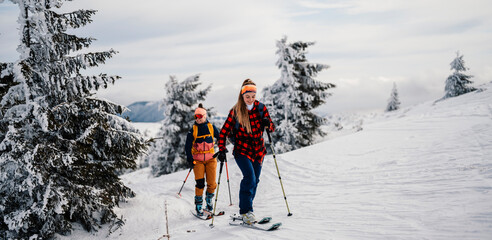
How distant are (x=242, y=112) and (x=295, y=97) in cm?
1326

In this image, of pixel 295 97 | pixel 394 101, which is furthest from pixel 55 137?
pixel 394 101

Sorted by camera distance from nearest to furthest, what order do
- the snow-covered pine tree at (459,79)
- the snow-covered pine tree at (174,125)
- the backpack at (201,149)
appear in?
1. the backpack at (201,149)
2. the snow-covered pine tree at (174,125)
3. the snow-covered pine tree at (459,79)

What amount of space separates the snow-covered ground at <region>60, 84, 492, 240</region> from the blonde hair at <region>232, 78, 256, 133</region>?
6.20ft

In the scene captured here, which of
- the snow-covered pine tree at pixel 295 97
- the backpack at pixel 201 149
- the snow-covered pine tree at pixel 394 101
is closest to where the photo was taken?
the backpack at pixel 201 149

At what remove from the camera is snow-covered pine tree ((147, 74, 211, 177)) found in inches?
829

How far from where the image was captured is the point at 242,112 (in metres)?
4.94

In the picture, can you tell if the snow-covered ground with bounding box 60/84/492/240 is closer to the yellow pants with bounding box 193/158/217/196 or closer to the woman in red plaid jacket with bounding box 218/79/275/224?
the woman in red plaid jacket with bounding box 218/79/275/224

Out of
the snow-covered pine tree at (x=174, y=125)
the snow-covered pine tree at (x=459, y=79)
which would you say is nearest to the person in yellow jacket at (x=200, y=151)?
the snow-covered pine tree at (x=174, y=125)

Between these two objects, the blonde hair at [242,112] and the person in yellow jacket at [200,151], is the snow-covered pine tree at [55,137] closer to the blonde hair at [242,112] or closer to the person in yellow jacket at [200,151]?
the person in yellow jacket at [200,151]

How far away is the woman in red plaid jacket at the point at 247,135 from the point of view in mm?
4895

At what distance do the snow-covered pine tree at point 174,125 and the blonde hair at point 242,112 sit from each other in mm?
16557

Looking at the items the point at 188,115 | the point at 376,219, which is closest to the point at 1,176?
the point at 376,219

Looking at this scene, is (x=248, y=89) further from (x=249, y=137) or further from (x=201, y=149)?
(x=201, y=149)

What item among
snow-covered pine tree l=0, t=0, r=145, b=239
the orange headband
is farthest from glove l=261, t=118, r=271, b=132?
snow-covered pine tree l=0, t=0, r=145, b=239
